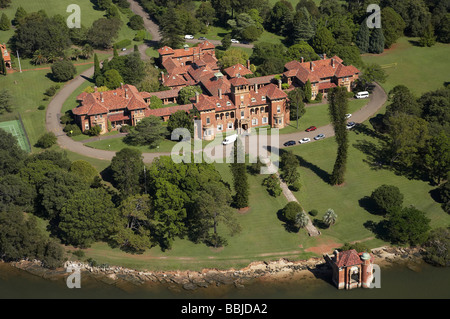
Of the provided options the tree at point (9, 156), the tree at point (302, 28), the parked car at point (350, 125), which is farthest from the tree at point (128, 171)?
the tree at point (302, 28)

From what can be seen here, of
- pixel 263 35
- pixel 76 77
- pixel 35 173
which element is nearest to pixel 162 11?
pixel 263 35

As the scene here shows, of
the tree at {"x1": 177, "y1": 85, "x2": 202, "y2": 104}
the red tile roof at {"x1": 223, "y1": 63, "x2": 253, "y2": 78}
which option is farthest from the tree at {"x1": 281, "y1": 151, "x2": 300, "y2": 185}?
the red tile roof at {"x1": 223, "y1": 63, "x2": 253, "y2": 78}

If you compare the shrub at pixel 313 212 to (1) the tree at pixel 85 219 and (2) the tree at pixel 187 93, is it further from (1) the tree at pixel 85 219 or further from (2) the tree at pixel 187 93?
(2) the tree at pixel 187 93

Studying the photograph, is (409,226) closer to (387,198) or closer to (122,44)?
Result: (387,198)

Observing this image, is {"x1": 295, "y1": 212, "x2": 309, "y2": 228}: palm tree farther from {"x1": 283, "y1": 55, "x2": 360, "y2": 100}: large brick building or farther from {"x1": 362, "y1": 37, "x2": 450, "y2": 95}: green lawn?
{"x1": 362, "y1": 37, "x2": 450, "y2": 95}: green lawn

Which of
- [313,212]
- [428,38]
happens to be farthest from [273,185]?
[428,38]
